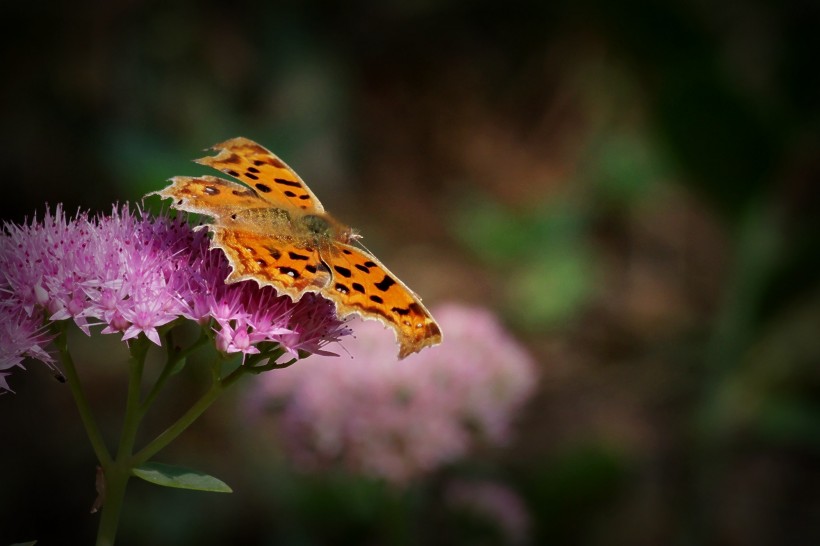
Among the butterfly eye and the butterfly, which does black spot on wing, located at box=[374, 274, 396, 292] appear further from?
the butterfly eye

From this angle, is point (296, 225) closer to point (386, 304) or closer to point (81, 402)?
point (386, 304)

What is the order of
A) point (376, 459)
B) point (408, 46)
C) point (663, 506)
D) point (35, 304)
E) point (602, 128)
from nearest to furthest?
point (35, 304)
point (376, 459)
point (663, 506)
point (602, 128)
point (408, 46)

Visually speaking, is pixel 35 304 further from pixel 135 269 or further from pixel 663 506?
pixel 663 506

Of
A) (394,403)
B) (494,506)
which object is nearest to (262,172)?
(394,403)

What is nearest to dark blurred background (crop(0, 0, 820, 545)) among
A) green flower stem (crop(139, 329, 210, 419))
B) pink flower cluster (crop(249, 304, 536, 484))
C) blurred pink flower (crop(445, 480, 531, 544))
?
blurred pink flower (crop(445, 480, 531, 544))

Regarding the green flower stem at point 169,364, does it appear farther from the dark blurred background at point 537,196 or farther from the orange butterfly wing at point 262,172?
the dark blurred background at point 537,196

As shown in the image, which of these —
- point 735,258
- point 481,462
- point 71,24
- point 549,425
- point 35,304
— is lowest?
point 35,304

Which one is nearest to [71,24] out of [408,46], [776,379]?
[408,46]
